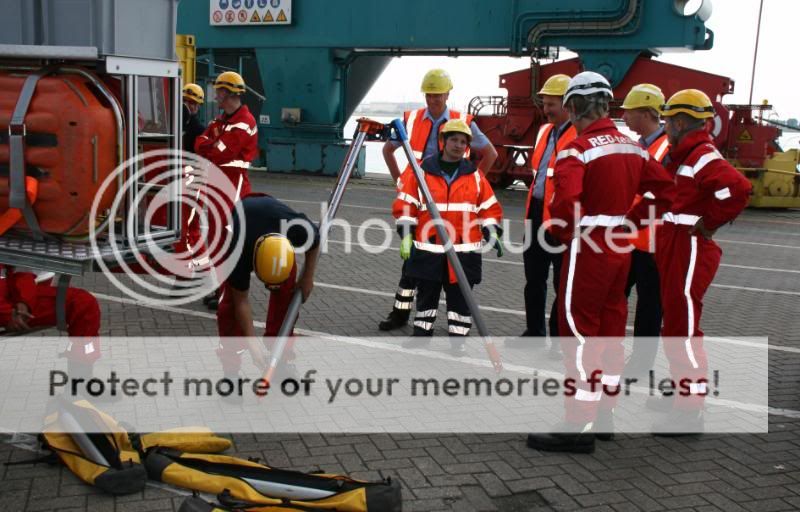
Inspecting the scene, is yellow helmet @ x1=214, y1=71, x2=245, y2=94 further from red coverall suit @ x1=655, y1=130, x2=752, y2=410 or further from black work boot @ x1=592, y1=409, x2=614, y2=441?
black work boot @ x1=592, y1=409, x2=614, y2=441

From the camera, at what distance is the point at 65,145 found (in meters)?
3.70

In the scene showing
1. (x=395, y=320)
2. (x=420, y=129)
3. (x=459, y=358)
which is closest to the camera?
(x=459, y=358)

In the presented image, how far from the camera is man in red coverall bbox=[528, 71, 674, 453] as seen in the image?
4395 millimetres

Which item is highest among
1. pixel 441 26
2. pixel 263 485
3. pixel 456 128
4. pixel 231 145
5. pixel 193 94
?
pixel 441 26

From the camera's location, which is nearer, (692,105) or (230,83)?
(692,105)

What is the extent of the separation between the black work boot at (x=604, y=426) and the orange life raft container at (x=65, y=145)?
3.00 m

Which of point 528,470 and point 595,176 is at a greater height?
point 595,176

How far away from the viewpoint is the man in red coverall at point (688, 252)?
4.89 metres

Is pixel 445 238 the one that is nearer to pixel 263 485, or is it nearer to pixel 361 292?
pixel 263 485

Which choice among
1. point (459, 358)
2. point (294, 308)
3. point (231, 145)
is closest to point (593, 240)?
point (294, 308)

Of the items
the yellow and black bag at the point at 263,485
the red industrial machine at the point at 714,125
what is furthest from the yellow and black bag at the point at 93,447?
the red industrial machine at the point at 714,125

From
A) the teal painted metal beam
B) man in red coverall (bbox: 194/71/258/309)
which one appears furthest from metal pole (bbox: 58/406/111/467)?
the teal painted metal beam

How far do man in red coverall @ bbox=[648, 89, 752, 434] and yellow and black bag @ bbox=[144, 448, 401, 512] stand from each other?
83.1 inches

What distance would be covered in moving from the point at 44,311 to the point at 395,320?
3312mm
